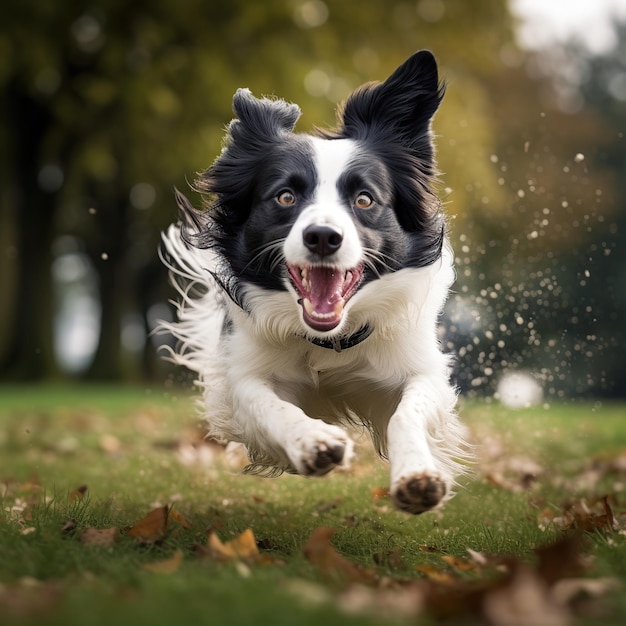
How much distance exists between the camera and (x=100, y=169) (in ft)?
50.9

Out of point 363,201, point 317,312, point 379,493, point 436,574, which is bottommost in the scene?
point 379,493

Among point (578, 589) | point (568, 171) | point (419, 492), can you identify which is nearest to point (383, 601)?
point (578, 589)

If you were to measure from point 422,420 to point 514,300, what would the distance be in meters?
2.91

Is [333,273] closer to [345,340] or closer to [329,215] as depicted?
[329,215]

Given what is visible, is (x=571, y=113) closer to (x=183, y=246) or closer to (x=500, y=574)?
(x=183, y=246)

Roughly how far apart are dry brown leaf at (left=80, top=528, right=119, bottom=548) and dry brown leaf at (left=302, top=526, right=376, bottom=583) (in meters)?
0.81

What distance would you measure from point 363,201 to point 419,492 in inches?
54.8

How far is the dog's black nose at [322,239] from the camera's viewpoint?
149 inches

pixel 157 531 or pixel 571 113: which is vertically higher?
pixel 571 113

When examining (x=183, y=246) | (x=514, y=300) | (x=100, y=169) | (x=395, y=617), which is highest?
(x=100, y=169)

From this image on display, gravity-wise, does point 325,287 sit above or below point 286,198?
below

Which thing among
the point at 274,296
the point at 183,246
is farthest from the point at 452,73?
the point at 274,296

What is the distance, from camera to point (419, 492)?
3.41 m

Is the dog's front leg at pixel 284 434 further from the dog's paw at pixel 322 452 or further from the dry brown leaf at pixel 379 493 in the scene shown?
the dry brown leaf at pixel 379 493
